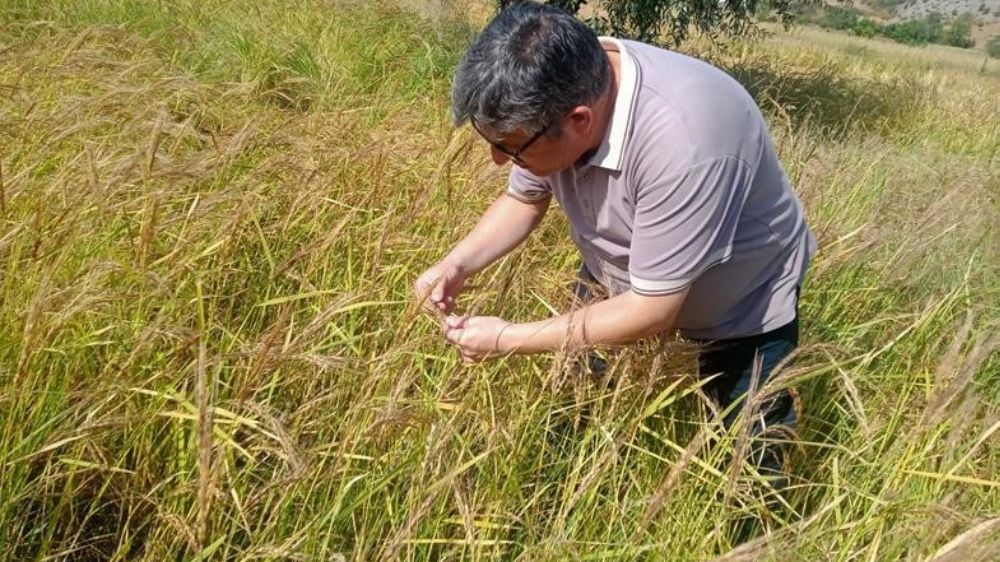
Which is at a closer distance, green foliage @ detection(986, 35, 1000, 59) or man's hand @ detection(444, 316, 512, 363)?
man's hand @ detection(444, 316, 512, 363)

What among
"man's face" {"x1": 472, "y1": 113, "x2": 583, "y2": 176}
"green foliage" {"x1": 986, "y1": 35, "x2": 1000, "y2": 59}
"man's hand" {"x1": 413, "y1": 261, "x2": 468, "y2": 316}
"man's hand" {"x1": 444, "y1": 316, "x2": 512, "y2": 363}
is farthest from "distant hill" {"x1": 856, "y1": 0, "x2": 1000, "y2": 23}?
"man's hand" {"x1": 444, "y1": 316, "x2": 512, "y2": 363}

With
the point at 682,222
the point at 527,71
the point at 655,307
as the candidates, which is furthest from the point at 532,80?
the point at 655,307

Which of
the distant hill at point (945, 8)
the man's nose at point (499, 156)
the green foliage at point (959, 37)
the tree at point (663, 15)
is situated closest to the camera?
the man's nose at point (499, 156)

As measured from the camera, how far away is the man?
4.48 ft

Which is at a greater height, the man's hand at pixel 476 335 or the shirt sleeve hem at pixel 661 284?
the shirt sleeve hem at pixel 661 284

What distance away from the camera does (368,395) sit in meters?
1.40

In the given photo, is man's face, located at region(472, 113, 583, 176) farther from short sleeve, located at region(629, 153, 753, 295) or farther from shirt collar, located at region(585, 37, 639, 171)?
short sleeve, located at region(629, 153, 753, 295)

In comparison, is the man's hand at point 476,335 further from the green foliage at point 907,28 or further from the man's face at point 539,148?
the green foliage at point 907,28

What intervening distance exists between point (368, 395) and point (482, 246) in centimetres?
60

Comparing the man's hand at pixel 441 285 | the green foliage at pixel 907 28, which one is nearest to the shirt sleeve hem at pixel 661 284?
the man's hand at pixel 441 285

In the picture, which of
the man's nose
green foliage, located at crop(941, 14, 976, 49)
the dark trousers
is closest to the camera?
the man's nose

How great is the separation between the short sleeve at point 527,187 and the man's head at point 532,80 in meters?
0.44

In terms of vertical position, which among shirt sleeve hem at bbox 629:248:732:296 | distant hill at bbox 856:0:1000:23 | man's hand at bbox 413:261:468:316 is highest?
shirt sleeve hem at bbox 629:248:732:296

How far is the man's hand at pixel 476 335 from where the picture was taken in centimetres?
150
